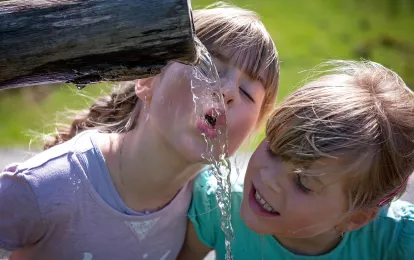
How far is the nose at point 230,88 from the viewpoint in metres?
2.30

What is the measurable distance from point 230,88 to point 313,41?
3955 mm

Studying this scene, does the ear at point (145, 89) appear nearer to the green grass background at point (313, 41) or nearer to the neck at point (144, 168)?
the neck at point (144, 168)

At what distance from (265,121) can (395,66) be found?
3268 mm

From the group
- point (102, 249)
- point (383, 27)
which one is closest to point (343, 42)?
point (383, 27)

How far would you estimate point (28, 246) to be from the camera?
2479 millimetres

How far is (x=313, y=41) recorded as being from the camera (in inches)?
241

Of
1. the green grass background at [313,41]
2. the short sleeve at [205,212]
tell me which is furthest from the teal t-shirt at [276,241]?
the green grass background at [313,41]

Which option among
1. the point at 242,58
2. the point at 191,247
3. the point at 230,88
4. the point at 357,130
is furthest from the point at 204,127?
the point at 191,247

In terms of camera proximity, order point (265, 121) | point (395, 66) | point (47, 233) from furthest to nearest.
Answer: point (395, 66) → point (265, 121) → point (47, 233)

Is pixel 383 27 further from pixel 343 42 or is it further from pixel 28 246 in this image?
pixel 28 246

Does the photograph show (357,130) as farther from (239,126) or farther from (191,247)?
→ (191,247)

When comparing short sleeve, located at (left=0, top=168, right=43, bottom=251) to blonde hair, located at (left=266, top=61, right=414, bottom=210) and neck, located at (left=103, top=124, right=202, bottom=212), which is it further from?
blonde hair, located at (left=266, top=61, right=414, bottom=210)

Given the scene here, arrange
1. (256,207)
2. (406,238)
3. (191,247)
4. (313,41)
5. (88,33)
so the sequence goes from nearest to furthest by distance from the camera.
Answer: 1. (88,33)
2. (256,207)
3. (406,238)
4. (191,247)
5. (313,41)

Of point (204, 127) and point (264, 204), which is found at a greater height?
point (204, 127)
